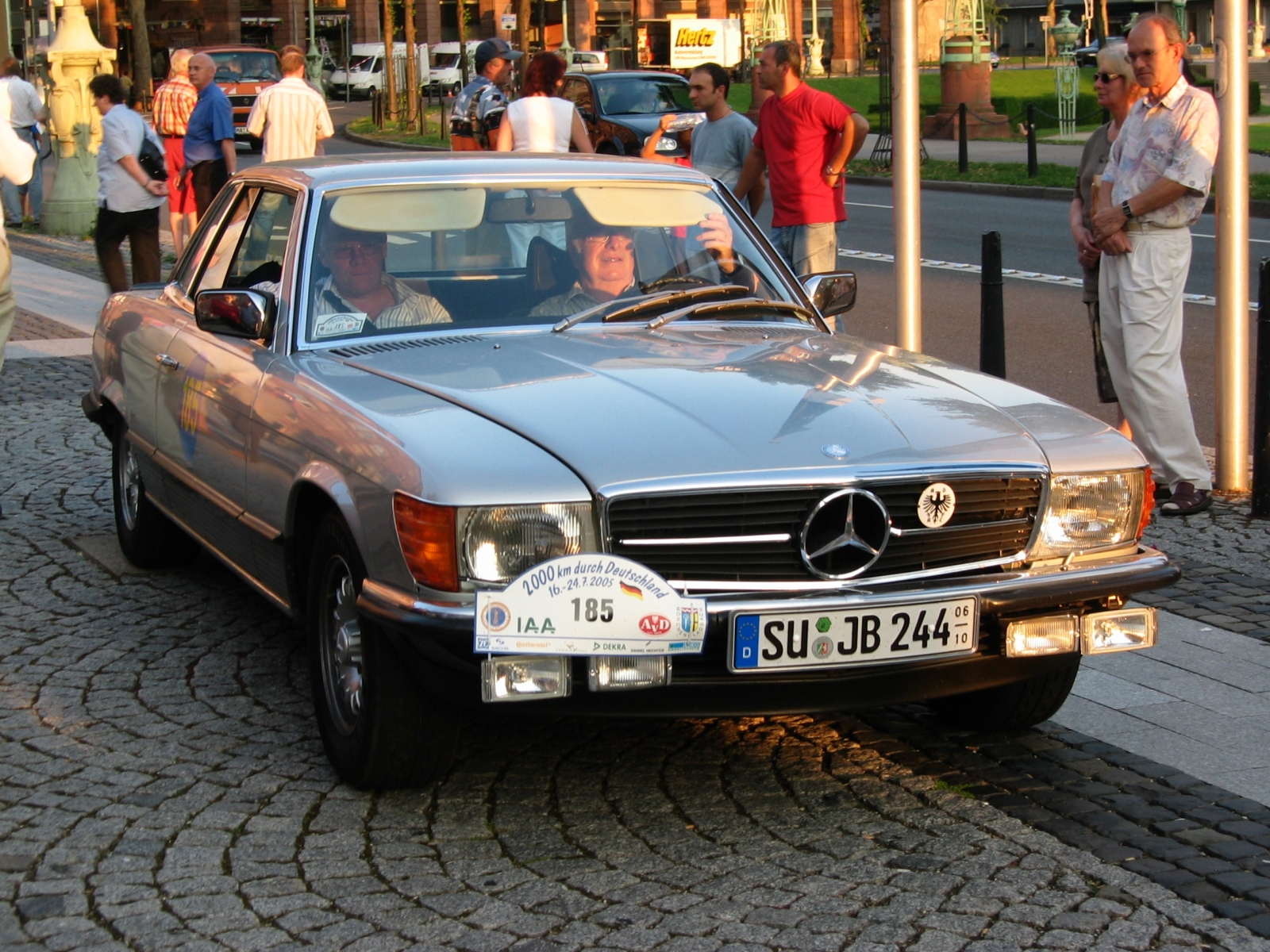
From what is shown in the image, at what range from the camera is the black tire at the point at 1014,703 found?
473 centimetres

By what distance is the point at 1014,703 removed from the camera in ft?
15.7

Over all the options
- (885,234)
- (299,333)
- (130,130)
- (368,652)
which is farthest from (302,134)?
(368,652)

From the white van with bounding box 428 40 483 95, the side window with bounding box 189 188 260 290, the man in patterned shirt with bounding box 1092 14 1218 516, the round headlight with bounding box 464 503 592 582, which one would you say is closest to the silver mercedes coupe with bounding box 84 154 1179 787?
the round headlight with bounding box 464 503 592 582

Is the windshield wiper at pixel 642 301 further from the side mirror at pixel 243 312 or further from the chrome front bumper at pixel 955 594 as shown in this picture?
the chrome front bumper at pixel 955 594

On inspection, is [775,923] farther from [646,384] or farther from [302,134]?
[302,134]

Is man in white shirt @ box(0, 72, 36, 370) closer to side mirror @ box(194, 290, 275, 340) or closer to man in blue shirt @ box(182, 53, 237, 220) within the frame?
side mirror @ box(194, 290, 275, 340)

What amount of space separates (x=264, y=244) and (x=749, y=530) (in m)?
2.49

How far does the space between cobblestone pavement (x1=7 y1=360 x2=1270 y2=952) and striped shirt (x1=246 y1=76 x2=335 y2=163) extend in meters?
9.85

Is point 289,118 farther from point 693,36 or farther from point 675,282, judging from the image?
point 693,36

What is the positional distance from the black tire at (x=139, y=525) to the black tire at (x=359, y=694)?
212 cm

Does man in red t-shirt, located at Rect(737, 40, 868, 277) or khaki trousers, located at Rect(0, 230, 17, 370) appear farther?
man in red t-shirt, located at Rect(737, 40, 868, 277)

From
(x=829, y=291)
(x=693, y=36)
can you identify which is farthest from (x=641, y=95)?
(x=693, y=36)

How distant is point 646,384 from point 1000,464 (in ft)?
2.96

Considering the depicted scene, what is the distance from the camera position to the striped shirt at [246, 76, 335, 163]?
14.7 metres
